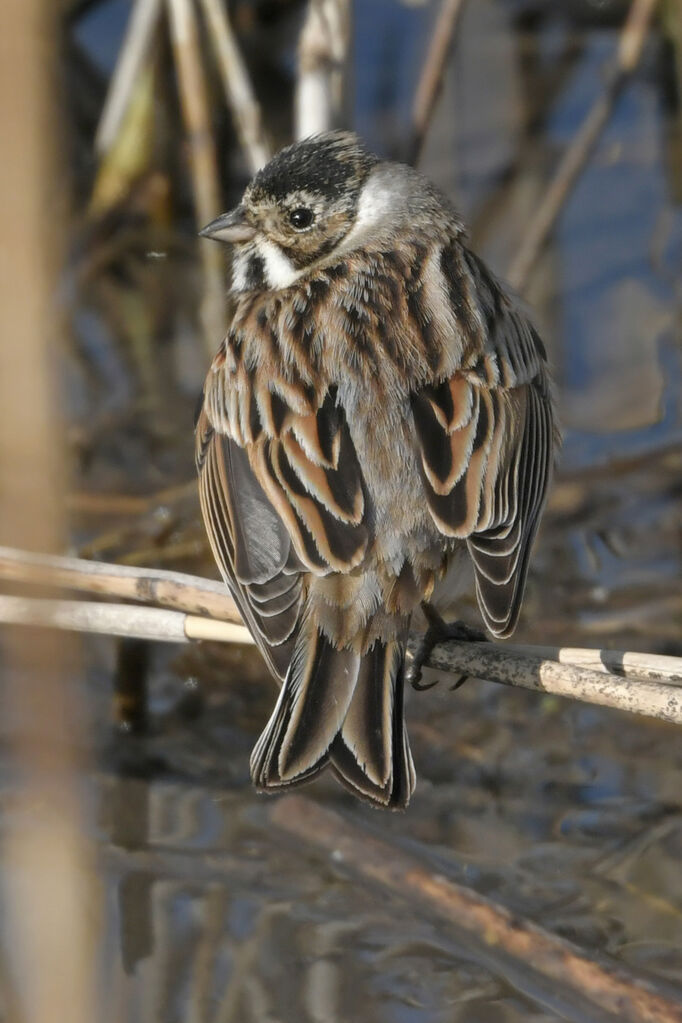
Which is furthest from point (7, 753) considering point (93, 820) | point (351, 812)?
point (351, 812)

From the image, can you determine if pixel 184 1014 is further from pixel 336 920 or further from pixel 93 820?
pixel 93 820

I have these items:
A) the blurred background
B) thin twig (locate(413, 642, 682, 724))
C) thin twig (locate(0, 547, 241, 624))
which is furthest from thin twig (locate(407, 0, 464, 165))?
thin twig (locate(413, 642, 682, 724))

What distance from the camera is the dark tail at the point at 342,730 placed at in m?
3.13

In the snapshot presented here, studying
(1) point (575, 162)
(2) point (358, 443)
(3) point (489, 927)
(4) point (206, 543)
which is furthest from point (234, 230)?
(1) point (575, 162)

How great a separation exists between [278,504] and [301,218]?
1.03 m

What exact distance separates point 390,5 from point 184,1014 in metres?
6.01

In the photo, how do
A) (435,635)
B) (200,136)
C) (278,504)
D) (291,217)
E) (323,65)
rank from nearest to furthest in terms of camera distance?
(278,504)
(435,635)
(291,217)
(323,65)
(200,136)

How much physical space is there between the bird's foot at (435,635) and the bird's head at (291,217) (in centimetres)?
104

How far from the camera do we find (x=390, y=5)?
8.25 m

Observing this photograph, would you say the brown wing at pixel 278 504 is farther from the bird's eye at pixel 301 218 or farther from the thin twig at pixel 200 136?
the thin twig at pixel 200 136

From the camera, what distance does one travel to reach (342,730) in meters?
3.18

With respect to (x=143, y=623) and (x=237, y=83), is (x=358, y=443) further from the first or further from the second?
(x=237, y=83)

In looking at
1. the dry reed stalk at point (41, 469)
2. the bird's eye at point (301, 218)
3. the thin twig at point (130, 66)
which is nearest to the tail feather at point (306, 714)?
the dry reed stalk at point (41, 469)

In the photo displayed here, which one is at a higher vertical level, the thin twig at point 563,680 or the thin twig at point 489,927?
the thin twig at point 563,680
